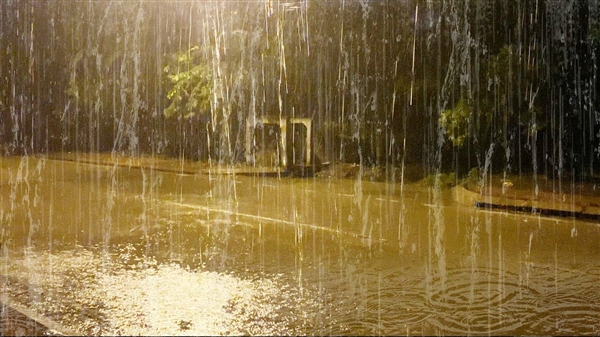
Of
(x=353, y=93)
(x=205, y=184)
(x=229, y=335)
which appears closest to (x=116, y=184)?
(x=205, y=184)

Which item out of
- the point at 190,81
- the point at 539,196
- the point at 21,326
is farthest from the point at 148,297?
the point at 190,81

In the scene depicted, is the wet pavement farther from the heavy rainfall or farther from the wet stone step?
the wet stone step

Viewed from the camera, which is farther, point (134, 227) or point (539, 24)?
point (539, 24)

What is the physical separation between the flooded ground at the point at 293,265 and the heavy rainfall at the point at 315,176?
4 centimetres

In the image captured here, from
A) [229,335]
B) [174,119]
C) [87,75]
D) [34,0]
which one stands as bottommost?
[229,335]

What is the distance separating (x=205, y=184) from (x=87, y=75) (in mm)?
13380

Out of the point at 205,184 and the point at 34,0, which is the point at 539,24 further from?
the point at 34,0

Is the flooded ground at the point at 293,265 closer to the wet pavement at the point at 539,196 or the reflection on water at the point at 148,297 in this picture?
the reflection on water at the point at 148,297

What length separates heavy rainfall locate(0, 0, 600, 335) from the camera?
696cm

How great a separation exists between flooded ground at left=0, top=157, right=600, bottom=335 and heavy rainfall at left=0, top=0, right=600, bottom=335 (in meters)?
0.04

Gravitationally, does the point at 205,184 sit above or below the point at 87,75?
below

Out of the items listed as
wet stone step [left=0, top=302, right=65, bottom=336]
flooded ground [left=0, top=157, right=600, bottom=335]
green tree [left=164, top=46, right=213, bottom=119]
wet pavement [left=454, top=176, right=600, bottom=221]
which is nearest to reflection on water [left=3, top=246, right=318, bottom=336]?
flooded ground [left=0, top=157, right=600, bottom=335]

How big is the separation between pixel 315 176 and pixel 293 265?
11.2m

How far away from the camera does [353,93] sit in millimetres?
21609
